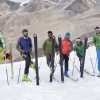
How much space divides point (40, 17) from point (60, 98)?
47506 mm

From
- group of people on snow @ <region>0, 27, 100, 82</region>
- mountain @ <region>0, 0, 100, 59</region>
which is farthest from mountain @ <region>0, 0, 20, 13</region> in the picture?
group of people on snow @ <region>0, 27, 100, 82</region>

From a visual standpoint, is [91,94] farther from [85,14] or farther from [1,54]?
[85,14]

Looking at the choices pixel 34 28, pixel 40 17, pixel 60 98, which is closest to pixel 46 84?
pixel 60 98

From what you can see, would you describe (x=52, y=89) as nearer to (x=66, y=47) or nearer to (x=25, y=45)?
(x=25, y=45)

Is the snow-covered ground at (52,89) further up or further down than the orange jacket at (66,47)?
further down

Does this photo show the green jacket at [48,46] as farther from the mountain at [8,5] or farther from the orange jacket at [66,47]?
the mountain at [8,5]

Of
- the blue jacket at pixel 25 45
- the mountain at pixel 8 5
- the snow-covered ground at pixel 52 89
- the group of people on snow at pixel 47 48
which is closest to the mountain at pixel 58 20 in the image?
the mountain at pixel 8 5

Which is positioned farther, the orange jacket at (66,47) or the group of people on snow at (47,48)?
the orange jacket at (66,47)

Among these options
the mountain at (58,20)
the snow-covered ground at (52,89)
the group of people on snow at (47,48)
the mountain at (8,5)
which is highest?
the mountain at (8,5)

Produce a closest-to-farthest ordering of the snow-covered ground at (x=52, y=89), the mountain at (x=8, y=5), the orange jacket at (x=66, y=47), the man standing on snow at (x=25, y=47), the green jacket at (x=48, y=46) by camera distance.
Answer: the snow-covered ground at (x=52, y=89) → the man standing on snow at (x=25, y=47) → the green jacket at (x=48, y=46) → the orange jacket at (x=66, y=47) → the mountain at (x=8, y=5)

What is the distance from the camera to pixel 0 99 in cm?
1012

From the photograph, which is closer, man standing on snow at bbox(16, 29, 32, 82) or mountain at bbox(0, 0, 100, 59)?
man standing on snow at bbox(16, 29, 32, 82)

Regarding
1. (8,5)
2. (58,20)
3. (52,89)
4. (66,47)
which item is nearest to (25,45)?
(66,47)

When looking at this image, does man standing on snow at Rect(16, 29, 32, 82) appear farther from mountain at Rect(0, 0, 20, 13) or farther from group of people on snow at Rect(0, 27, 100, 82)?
mountain at Rect(0, 0, 20, 13)
